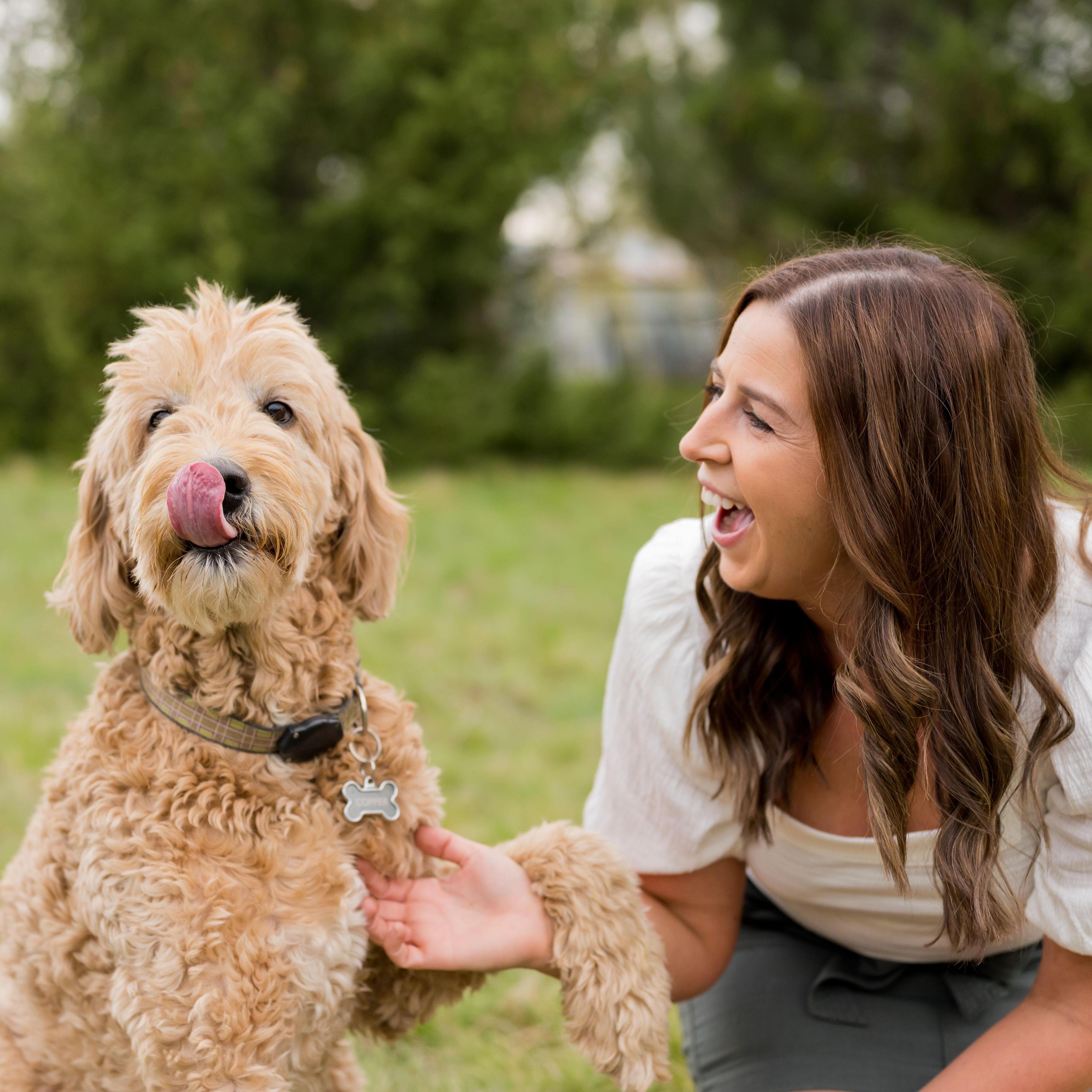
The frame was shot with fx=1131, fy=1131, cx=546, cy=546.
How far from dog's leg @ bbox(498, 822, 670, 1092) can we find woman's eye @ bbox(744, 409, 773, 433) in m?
0.84

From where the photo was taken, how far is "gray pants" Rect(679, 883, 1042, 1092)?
7.91 feet

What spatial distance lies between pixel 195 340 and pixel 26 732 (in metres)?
3.01

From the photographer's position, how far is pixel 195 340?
6.54 feet

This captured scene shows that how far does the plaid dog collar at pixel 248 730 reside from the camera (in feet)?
6.36

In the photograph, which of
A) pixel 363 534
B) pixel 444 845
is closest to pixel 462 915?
pixel 444 845

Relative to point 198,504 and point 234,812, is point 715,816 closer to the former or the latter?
point 234,812

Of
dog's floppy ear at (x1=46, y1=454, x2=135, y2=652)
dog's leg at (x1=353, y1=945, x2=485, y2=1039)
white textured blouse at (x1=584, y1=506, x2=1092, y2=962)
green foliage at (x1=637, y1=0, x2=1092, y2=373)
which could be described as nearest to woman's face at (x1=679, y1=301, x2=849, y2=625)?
white textured blouse at (x1=584, y1=506, x2=1092, y2=962)

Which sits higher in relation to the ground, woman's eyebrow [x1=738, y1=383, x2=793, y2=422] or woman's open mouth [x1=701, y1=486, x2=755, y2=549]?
woman's eyebrow [x1=738, y1=383, x2=793, y2=422]

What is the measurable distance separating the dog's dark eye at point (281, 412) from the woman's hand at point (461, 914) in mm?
795

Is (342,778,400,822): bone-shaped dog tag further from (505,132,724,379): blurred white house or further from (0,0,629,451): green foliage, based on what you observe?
(0,0,629,451): green foliage

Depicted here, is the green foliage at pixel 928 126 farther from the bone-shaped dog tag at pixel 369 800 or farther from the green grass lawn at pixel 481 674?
the bone-shaped dog tag at pixel 369 800

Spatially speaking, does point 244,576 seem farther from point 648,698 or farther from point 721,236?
point 721,236

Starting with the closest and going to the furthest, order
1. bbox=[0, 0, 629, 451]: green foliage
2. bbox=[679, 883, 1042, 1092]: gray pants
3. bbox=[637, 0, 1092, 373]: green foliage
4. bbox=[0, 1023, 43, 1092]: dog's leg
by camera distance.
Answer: bbox=[0, 1023, 43, 1092]: dog's leg → bbox=[679, 883, 1042, 1092]: gray pants → bbox=[0, 0, 629, 451]: green foliage → bbox=[637, 0, 1092, 373]: green foliage

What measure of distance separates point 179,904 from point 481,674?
12.0 feet
